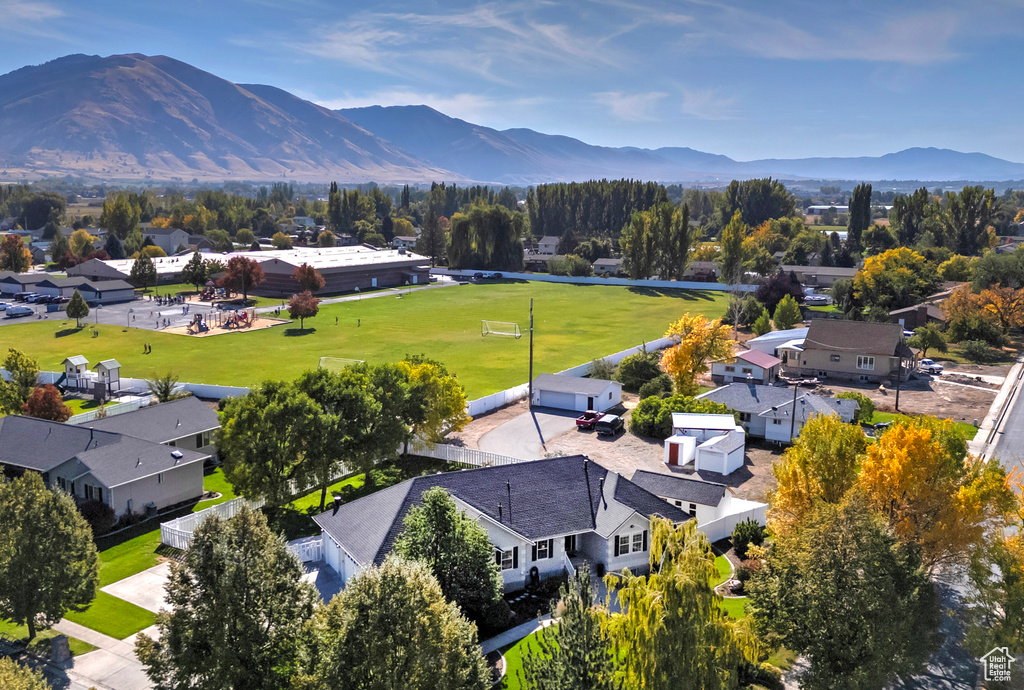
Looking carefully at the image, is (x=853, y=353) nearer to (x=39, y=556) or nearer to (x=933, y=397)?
(x=933, y=397)

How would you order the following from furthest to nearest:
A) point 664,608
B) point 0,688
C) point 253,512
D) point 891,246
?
point 891,246, point 253,512, point 664,608, point 0,688

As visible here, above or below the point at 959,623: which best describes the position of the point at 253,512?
above

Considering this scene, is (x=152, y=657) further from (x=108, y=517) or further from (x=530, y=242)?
(x=530, y=242)

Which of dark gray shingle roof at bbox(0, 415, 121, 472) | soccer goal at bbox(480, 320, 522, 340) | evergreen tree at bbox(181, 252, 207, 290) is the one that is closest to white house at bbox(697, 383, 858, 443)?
soccer goal at bbox(480, 320, 522, 340)

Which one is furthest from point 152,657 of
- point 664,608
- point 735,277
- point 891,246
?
point 891,246

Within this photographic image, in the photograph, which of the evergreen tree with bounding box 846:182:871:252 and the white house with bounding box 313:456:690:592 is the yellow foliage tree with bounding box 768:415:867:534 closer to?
the white house with bounding box 313:456:690:592

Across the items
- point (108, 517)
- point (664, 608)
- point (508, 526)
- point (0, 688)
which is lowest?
point (108, 517)

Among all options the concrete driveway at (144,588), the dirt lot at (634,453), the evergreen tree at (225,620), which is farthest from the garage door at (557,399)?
the evergreen tree at (225,620)
